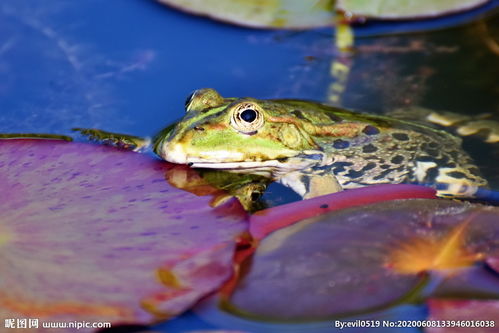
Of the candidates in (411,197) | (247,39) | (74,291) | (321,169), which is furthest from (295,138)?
(74,291)

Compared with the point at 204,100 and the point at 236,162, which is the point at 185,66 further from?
the point at 236,162

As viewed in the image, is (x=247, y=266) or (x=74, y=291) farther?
(x=247, y=266)

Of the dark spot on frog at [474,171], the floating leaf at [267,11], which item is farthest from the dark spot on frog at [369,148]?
the floating leaf at [267,11]

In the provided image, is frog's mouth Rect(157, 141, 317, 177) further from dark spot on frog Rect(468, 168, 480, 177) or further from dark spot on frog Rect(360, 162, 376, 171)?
dark spot on frog Rect(468, 168, 480, 177)

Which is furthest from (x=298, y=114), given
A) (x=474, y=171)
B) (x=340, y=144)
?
(x=474, y=171)

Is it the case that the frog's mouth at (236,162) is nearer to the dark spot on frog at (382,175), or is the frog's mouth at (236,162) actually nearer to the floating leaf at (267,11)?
the dark spot on frog at (382,175)

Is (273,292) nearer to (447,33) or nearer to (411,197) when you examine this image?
(411,197)
